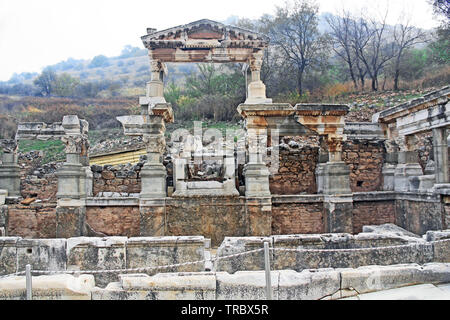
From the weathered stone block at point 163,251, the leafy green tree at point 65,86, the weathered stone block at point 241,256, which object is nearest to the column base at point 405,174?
the weathered stone block at point 241,256

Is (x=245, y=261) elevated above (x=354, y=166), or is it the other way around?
(x=354, y=166)

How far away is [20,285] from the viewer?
4594mm

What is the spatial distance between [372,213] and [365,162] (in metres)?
1.95

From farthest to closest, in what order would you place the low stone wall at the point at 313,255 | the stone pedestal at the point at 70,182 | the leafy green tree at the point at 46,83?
the leafy green tree at the point at 46,83, the stone pedestal at the point at 70,182, the low stone wall at the point at 313,255

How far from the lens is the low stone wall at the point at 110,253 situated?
235 inches

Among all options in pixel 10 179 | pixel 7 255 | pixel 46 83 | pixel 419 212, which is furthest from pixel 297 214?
pixel 46 83

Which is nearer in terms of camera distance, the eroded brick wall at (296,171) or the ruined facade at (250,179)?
the ruined facade at (250,179)

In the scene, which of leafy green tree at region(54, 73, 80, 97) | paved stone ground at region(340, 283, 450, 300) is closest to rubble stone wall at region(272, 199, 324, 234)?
paved stone ground at region(340, 283, 450, 300)

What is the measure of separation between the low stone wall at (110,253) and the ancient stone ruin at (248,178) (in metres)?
2.19

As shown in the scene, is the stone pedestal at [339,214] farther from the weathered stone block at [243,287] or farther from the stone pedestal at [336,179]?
the weathered stone block at [243,287]

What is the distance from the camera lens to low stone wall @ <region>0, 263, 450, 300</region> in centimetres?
458
